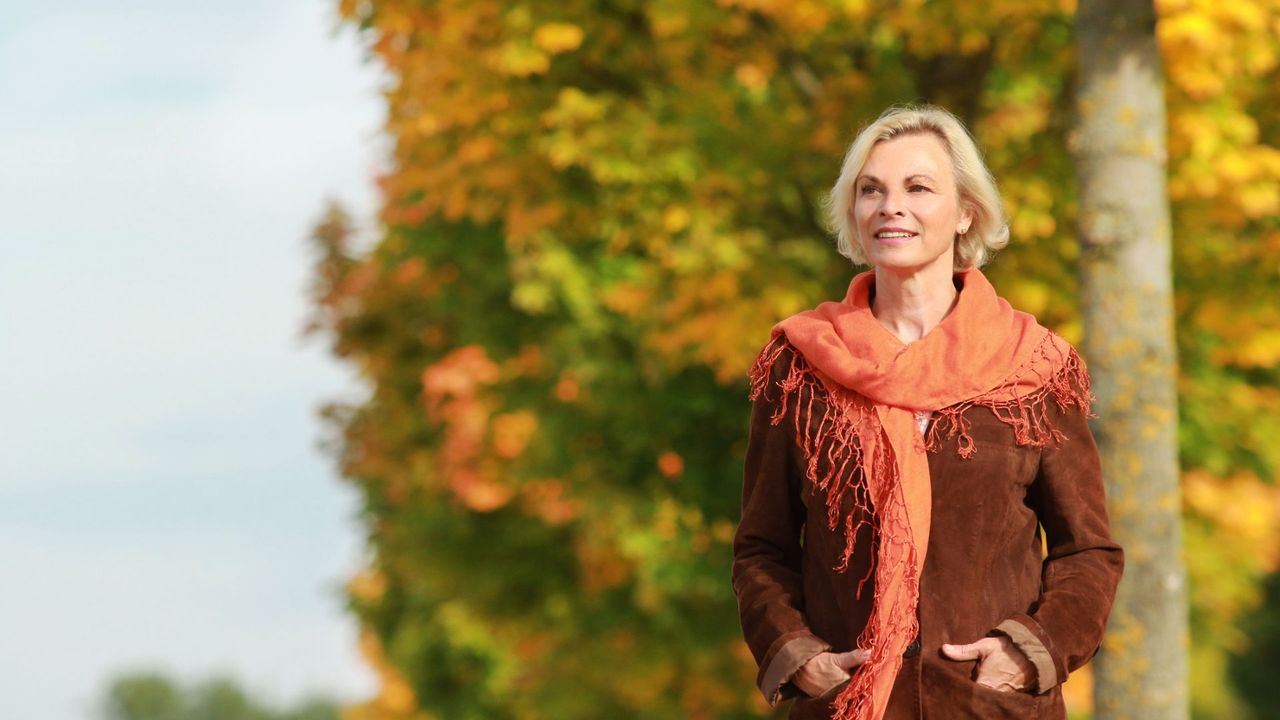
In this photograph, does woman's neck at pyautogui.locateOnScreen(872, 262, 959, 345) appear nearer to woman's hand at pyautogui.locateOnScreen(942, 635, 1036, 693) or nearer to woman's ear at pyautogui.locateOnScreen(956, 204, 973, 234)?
woman's ear at pyautogui.locateOnScreen(956, 204, 973, 234)

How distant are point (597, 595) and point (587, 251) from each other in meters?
3.38

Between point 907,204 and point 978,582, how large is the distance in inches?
29.6

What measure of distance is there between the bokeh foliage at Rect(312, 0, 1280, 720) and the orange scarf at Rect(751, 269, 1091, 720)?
16.1 ft

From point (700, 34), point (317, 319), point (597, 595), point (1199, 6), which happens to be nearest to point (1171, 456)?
point (1199, 6)

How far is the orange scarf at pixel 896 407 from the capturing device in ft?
12.1

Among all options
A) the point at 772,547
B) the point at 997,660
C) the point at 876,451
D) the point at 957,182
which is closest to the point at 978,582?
the point at 997,660

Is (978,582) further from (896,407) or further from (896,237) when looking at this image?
(896,237)

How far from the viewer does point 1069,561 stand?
375cm

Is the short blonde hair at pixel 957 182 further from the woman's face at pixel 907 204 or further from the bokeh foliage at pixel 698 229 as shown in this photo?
the bokeh foliage at pixel 698 229

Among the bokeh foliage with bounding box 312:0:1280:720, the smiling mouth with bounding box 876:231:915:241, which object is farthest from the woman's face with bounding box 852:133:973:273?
the bokeh foliage with bounding box 312:0:1280:720

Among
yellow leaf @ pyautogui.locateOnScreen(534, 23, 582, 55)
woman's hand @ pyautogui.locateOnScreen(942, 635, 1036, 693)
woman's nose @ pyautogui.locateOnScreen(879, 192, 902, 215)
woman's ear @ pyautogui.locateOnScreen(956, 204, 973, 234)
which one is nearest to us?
woman's hand @ pyautogui.locateOnScreen(942, 635, 1036, 693)

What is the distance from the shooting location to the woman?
3.69 metres

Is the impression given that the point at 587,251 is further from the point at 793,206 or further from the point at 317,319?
the point at 317,319

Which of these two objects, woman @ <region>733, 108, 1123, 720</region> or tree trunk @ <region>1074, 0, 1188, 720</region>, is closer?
woman @ <region>733, 108, 1123, 720</region>
